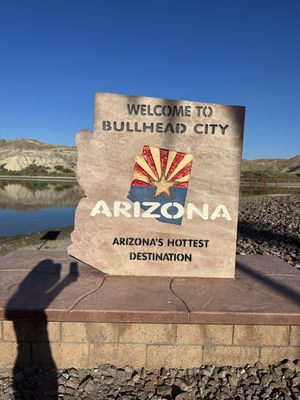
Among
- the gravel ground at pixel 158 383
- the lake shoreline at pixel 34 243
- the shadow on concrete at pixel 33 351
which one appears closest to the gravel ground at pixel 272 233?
the gravel ground at pixel 158 383

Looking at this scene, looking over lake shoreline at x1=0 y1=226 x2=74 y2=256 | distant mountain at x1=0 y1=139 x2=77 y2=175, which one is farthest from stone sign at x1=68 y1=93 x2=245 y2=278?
distant mountain at x1=0 y1=139 x2=77 y2=175

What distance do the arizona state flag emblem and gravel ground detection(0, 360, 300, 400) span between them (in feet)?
5.44

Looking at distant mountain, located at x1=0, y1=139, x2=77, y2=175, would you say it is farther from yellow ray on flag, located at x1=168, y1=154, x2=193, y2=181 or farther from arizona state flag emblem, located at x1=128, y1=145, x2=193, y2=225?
yellow ray on flag, located at x1=168, y1=154, x2=193, y2=181

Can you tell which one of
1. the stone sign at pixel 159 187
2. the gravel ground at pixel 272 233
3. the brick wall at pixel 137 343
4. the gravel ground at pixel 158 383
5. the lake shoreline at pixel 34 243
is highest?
the stone sign at pixel 159 187

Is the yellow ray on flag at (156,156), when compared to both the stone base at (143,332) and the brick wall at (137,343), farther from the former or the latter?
the brick wall at (137,343)

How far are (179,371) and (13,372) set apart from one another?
143cm

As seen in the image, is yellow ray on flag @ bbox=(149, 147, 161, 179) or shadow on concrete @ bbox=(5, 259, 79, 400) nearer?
shadow on concrete @ bbox=(5, 259, 79, 400)

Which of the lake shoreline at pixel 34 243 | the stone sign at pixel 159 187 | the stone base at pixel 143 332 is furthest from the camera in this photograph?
the lake shoreline at pixel 34 243

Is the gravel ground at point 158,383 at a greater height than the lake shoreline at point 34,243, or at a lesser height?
greater

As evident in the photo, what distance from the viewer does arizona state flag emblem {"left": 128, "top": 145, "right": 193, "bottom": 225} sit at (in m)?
3.95

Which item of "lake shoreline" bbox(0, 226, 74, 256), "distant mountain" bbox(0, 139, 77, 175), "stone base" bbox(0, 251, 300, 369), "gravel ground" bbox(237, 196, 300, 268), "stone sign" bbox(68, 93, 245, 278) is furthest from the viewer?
"distant mountain" bbox(0, 139, 77, 175)

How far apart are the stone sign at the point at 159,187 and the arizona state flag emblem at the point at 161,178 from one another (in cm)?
1

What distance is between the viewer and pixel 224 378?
115 inches

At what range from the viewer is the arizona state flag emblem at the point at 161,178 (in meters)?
3.95
